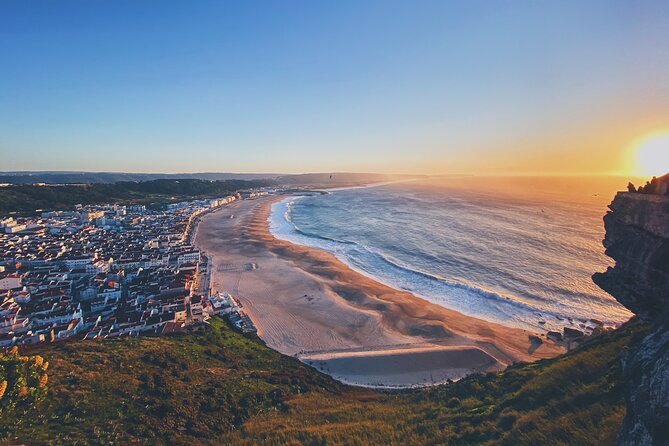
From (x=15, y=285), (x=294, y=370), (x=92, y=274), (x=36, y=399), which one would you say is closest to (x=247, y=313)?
(x=294, y=370)

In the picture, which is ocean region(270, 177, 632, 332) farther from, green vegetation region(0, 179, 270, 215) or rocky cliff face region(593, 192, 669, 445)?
green vegetation region(0, 179, 270, 215)

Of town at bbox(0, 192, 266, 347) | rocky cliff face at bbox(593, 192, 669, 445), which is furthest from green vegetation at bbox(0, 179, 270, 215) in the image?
rocky cliff face at bbox(593, 192, 669, 445)

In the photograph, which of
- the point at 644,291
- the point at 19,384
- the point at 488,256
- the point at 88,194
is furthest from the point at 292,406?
the point at 88,194

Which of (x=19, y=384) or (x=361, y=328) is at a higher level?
(x=19, y=384)

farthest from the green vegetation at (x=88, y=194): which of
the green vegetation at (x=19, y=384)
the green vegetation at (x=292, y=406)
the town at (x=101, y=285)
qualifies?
the green vegetation at (x=292, y=406)

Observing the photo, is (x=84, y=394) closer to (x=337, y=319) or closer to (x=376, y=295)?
(x=337, y=319)

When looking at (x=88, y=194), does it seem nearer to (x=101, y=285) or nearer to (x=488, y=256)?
(x=101, y=285)
